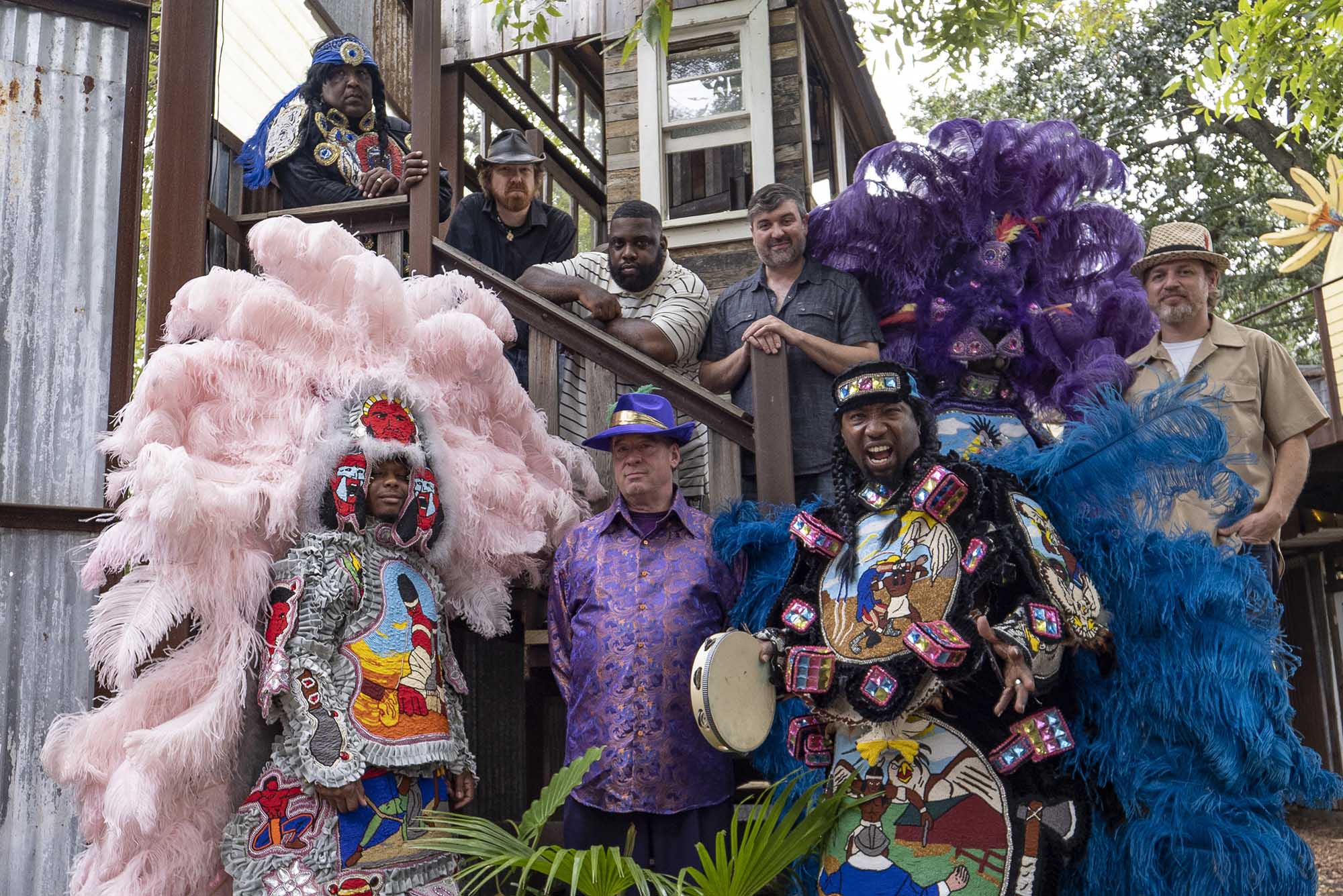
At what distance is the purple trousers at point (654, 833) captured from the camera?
158 inches

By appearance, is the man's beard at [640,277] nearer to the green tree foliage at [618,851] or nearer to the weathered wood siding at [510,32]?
the green tree foliage at [618,851]

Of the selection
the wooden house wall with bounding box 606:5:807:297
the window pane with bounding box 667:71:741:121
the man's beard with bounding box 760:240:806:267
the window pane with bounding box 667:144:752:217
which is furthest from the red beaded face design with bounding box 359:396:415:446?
the window pane with bounding box 667:71:741:121

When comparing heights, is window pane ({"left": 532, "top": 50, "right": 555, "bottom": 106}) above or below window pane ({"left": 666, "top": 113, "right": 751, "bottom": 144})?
above

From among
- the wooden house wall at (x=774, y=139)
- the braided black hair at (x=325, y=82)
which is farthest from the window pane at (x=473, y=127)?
the braided black hair at (x=325, y=82)

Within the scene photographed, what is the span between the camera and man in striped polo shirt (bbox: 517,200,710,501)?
196 inches

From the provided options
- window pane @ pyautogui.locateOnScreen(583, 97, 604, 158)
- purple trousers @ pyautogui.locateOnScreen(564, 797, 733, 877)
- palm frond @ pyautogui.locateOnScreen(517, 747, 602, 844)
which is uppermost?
window pane @ pyautogui.locateOnScreen(583, 97, 604, 158)

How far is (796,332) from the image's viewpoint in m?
4.63

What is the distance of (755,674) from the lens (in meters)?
3.87

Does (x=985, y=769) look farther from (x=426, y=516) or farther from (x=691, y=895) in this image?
(x=426, y=516)

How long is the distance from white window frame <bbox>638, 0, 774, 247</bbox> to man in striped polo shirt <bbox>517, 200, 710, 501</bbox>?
2978mm

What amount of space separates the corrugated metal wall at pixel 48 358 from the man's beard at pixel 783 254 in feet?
8.37

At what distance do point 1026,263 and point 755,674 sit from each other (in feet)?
6.33

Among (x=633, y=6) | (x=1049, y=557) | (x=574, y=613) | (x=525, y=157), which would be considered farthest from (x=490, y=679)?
(x=633, y=6)

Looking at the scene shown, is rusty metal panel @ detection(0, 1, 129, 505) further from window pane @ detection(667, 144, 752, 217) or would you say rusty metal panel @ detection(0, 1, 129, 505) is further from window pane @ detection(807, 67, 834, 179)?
window pane @ detection(807, 67, 834, 179)
